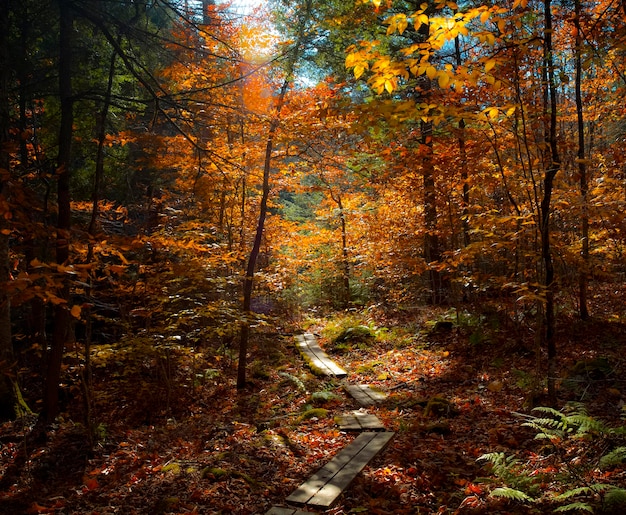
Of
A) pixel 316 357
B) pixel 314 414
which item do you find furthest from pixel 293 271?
pixel 314 414

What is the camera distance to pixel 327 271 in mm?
19281

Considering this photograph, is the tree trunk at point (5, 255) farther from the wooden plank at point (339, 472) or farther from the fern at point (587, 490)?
the fern at point (587, 490)

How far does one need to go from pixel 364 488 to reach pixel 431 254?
363 inches

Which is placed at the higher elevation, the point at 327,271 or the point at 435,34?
the point at 435,34

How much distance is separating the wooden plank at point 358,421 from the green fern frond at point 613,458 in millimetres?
2918

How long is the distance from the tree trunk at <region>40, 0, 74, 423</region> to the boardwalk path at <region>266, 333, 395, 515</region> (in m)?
3.76

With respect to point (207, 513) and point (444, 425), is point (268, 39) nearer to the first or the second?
point (444, 425)

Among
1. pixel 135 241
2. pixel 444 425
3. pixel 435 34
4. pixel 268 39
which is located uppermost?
pixel 268 39

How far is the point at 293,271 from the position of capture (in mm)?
14344

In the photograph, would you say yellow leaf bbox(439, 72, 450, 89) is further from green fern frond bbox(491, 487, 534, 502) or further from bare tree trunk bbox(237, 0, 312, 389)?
bare tree trunk bbox(237, 0, 312, 389)

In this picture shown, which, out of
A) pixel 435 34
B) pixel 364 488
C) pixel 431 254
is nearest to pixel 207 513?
pixel 364 488

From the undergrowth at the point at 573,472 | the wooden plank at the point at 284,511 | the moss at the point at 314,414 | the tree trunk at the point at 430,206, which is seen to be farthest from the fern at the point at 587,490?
the tree trunk at the point at 430,206

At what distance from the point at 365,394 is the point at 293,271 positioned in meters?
6.77

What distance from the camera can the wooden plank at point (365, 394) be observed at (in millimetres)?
7727
